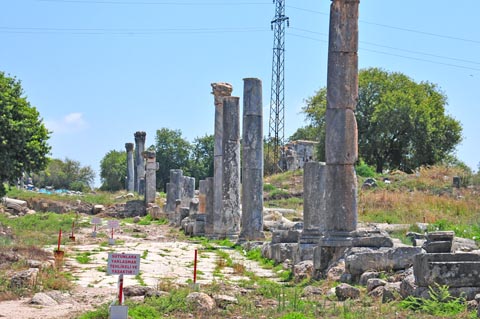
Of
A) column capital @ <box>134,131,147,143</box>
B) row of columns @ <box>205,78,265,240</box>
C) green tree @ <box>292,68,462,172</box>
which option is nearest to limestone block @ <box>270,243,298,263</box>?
row of columns @ <box>205,78,265,240</box>

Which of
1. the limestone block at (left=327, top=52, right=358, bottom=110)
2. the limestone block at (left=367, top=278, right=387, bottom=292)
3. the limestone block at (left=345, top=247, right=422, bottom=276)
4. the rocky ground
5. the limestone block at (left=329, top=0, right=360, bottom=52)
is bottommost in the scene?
the rocky ground

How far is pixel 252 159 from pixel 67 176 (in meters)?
76.3

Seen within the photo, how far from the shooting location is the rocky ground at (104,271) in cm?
982

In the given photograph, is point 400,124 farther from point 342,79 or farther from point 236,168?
point 342,79

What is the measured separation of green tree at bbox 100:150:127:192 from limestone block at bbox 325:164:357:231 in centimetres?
6514

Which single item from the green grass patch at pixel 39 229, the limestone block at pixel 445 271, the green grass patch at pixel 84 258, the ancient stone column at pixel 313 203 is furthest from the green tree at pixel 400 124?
the limestone block at pixel 445 271

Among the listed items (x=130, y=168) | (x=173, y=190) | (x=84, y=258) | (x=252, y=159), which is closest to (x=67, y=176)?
(x=130, y=168)

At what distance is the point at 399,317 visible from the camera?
28.0 ft

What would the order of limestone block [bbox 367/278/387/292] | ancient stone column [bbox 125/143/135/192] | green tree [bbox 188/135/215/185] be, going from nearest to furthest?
limestone block [bbox 367/278/387/292] < ancient stone column [bbox 125/143/135/192] < green tree [bbox 188/135/215/185]

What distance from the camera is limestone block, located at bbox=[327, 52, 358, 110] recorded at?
1441 cm

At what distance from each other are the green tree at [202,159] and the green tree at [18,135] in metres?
48.2

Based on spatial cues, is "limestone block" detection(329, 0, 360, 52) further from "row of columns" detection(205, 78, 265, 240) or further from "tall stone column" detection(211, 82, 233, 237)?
"tall stone column" detection(211, 82, 233, 237)

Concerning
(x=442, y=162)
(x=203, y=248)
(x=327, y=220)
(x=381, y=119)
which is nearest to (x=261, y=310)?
(x=327, y=220)

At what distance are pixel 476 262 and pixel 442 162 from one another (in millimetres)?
43306
